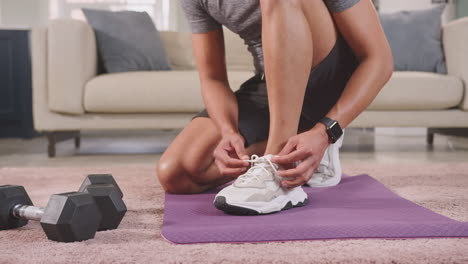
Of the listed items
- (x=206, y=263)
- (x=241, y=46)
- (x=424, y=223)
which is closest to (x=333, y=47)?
(x=424, y=223)

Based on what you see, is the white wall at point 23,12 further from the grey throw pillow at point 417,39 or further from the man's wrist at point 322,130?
the man's wrist at point 322,130

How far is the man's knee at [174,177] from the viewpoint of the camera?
1444 millimetres

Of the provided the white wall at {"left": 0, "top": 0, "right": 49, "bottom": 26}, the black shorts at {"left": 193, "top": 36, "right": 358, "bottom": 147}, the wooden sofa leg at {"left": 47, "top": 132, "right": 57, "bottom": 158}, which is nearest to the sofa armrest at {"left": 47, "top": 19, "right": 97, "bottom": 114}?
the wooden sofa leg at {"left": 47, "top": 132, "right": 57, "bottom": 158}

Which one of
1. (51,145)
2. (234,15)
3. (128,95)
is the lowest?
(51,145)

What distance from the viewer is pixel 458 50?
113 inches

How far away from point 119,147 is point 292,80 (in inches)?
92.3

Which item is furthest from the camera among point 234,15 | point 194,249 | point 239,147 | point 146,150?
point 146,150

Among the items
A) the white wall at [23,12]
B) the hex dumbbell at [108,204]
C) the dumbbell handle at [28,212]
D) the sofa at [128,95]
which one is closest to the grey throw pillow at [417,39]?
the sofa at [128,95]

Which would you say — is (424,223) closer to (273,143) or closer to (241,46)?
(273,143)

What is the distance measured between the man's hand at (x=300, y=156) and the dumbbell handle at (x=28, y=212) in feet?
1.57

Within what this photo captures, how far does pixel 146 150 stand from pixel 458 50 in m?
1.86

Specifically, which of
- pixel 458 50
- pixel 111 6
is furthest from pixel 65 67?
pixel 111 6

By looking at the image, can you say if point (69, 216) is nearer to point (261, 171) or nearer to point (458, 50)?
point (261, 171)

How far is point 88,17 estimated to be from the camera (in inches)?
118
